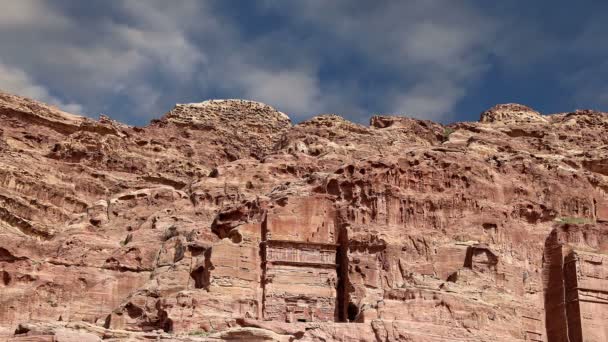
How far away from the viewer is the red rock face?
4334 cm

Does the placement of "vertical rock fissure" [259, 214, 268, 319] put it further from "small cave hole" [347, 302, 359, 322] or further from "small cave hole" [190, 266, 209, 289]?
"small cave hole" [347, 302, 359, 322]

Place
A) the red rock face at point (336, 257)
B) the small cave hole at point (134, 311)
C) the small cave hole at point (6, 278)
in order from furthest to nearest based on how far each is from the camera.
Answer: the small cave hole at point (6, 278), the small cave hole at point (134, 311), the red rock face at point (336, 257)

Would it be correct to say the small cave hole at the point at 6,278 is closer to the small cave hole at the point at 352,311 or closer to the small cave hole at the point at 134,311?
the small cave hole at the point at 134,311

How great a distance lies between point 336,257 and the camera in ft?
161

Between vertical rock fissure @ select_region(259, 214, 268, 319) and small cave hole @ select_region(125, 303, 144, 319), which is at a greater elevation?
vertical rock fissure @ select_region(259, 214, 268, 319)

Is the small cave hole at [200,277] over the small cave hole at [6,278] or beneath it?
beneath

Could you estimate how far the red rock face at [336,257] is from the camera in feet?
142

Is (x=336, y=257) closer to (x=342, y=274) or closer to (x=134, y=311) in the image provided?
(x=342, y=274)

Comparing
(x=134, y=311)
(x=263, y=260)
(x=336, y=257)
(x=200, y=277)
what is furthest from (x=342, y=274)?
(x=134, y=311)

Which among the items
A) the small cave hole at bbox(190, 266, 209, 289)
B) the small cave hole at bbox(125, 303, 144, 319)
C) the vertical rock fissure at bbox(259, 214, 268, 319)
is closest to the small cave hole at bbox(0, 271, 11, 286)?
the small cave hole at bbox(125, 303, 144, 319)

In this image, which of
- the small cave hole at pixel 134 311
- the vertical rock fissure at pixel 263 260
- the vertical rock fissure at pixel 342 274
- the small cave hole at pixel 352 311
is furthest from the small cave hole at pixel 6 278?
the small cave hole at pixel 352 311

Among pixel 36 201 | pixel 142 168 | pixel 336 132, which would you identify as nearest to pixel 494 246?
pixel 336 132

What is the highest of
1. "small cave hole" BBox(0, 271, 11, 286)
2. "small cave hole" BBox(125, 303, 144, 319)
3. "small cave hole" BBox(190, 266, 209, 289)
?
"small cave hole" BBox(0, 271, 11, 286)

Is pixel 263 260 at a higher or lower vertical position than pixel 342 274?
higher
